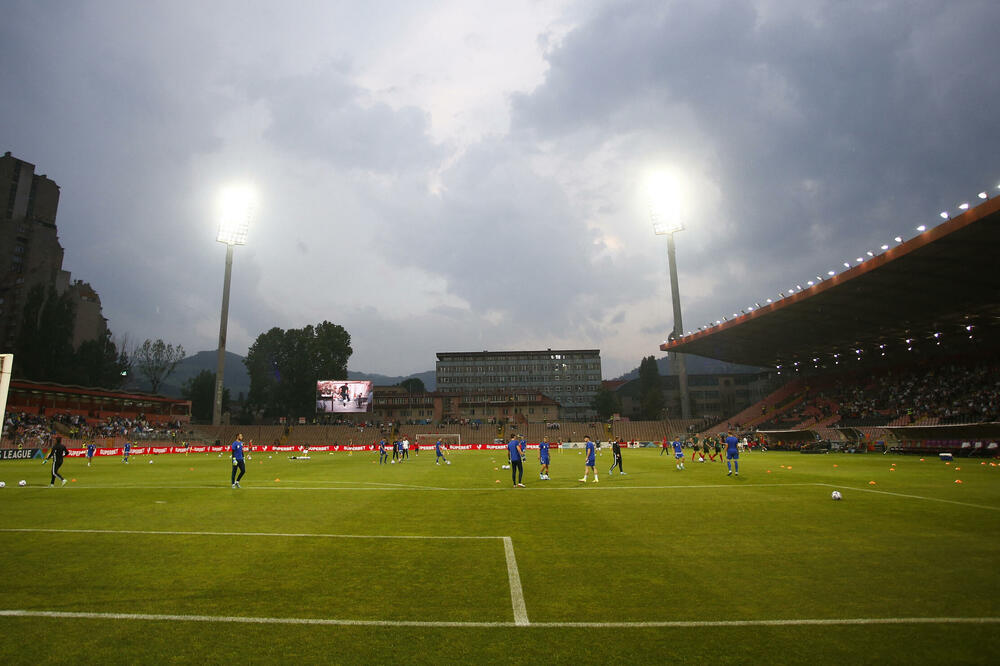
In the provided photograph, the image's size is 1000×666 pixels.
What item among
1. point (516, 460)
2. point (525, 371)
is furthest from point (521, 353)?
point (516, 460)

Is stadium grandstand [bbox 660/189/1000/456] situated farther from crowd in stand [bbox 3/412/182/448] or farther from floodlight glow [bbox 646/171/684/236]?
crowd in stand [bbox 3/412/182/448]

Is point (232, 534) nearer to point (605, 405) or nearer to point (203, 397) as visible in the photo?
point (605, 405)

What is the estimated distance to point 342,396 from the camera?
7300 cm

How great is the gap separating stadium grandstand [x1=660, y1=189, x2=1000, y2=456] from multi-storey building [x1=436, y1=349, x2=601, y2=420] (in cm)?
7159

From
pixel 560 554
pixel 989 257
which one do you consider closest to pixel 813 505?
pixel 560 554

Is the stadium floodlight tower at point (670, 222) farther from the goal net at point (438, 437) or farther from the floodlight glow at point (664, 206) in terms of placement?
the goal net at point (438, 437)

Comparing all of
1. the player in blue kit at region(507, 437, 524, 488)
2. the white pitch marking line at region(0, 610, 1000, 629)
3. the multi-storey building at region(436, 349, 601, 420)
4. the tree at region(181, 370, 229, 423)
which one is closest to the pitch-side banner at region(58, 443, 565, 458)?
the player in blue kit at region(507, 437, 524, 488)

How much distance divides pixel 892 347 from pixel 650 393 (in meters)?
49.4

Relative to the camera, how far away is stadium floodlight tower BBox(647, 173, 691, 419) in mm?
63750

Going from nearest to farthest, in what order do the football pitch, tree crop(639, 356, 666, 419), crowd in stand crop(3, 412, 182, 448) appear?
the football pitch, crowd in stand crop(3, 412, 182, 448), tree crop(639, 356, 666, 419)

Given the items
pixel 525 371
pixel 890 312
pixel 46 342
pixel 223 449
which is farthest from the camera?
pixel 525 371

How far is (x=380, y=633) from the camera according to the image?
5406 millimetres

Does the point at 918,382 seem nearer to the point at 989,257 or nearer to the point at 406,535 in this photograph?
the point at 989,257

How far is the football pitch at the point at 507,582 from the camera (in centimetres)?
508
